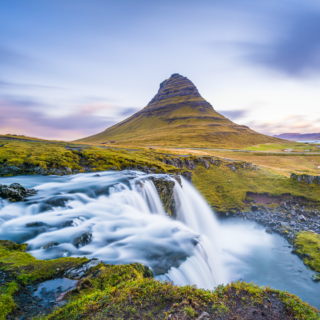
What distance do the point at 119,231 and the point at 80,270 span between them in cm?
542

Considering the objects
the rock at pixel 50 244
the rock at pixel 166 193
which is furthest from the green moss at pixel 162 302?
the rock at pixel 166 193

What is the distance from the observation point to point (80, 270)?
6.96 meters

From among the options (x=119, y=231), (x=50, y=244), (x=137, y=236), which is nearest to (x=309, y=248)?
(x=137, y=236)

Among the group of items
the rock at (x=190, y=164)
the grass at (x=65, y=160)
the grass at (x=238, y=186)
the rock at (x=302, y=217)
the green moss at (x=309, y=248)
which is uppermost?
the grass at (x=65, y=160)

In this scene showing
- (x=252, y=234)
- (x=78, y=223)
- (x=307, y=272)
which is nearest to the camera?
(x=78, y=223)

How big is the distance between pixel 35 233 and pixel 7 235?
1380 mm

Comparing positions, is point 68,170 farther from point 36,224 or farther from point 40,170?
point 36,224

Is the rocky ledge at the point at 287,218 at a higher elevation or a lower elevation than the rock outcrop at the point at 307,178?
lower

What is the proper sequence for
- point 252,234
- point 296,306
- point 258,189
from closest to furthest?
point 296,306 → point 252,234 → point 258,189

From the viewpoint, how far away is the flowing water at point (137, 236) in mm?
10156

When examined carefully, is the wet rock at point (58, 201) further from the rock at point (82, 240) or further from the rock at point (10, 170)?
the rock at point (10, 170)

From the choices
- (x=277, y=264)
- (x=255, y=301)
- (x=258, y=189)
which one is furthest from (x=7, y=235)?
(x=258, y=189)

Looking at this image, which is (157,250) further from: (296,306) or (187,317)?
(296,306)

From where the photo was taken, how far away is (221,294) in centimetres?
604
